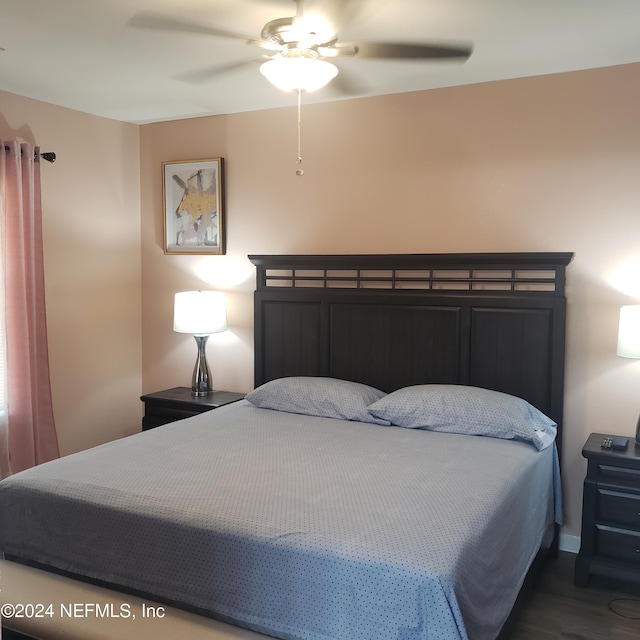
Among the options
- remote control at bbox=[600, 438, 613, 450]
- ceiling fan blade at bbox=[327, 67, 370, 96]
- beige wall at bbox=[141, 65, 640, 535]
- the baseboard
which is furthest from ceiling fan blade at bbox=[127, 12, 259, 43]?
the baseboard

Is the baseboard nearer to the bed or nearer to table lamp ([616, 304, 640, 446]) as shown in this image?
the bed

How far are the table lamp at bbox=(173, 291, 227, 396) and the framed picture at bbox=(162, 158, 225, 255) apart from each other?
0.40m

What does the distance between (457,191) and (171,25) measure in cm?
177

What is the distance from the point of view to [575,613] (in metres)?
2.79

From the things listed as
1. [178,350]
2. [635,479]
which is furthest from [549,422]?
[178,350]

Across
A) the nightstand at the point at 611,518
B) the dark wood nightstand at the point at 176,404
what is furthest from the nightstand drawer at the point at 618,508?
the dark wood nightstand at the point at 176,404

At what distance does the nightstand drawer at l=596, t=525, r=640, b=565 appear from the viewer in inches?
115

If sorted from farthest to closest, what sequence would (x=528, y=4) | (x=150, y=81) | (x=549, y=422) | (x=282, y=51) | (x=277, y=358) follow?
(x=277, y=358), (x=150, y=81), (x=549, y=422), (x=282, y=51), (x=528, y=4)

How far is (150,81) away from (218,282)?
1.40 meters

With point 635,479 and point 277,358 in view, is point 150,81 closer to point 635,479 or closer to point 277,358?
point 277,358

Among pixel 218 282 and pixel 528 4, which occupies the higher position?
pixel 528 4

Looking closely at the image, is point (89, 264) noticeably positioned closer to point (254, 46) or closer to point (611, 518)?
point (254, 46)

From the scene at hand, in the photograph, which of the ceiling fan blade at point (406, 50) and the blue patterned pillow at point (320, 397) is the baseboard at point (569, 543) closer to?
the blue patterned pillow at point (320, 397)

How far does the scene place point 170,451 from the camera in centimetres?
274
